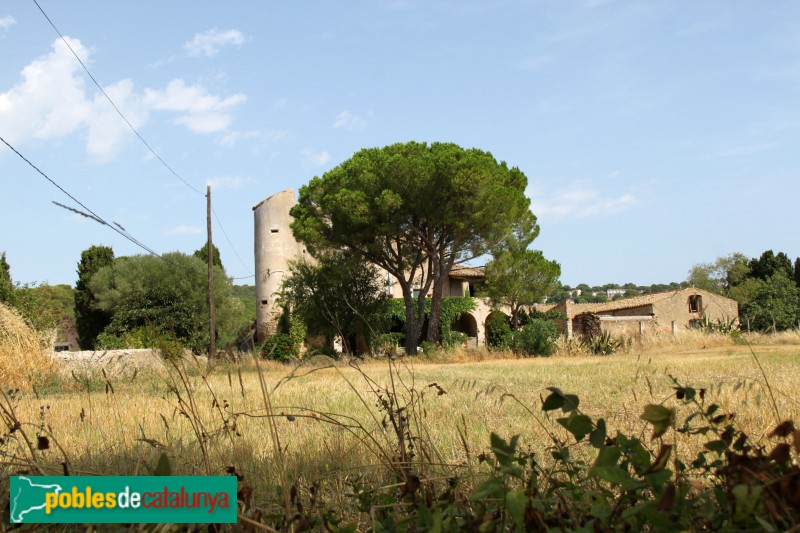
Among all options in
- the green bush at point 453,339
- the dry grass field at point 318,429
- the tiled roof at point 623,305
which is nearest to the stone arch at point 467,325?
the tiled roof at point 623,305

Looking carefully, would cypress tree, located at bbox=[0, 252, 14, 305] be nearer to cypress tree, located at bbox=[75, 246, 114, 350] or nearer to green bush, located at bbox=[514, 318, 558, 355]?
cypress tree, located at bbox=[75, 246, 114, 350]

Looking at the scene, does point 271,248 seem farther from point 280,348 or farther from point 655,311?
point 655,311

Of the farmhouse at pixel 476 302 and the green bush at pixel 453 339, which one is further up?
the farmhouse at pixel 476 302

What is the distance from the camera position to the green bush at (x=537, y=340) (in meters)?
23.3

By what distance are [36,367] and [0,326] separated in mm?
933

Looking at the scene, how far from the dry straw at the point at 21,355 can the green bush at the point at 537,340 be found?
51.5 ft

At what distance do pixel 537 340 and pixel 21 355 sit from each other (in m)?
16.8

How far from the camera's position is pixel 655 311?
43.4m

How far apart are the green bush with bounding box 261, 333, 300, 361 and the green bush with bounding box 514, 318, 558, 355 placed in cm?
1192

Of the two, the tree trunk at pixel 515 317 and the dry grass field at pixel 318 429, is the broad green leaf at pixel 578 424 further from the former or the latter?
the tree trunk at pixel 515 317

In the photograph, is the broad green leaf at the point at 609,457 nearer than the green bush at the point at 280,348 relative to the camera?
Yes

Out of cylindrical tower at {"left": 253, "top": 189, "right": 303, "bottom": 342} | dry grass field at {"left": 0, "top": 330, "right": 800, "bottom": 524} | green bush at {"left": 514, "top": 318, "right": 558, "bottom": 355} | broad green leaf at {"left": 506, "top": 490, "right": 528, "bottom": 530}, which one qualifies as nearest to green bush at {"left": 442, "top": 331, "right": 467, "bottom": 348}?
green bush at {"left": 514, "top": 318, "right": 558, "bottom": 355}

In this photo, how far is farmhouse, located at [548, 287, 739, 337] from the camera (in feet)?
129

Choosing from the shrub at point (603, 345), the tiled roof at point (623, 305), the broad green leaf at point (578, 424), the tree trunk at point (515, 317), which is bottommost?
the shrub at point (603, 345)
